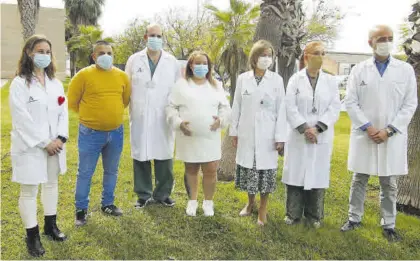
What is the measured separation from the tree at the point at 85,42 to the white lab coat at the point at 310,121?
3204 cm

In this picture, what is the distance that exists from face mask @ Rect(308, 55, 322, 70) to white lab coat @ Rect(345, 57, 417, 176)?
47cm

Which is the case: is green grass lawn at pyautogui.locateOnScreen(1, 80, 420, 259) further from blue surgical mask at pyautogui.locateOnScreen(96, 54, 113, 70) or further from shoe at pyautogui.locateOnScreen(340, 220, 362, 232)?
blue surgical mask at pyautogui.locateOnScreen(96, 54, 113, 70)

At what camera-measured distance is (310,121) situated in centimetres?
426

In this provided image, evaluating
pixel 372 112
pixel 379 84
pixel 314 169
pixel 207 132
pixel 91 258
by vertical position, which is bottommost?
pixel 91 258

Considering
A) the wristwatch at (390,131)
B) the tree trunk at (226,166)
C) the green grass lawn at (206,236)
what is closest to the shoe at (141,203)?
the green grass lawn at (206,236)

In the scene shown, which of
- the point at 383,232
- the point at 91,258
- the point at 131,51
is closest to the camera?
the point at 91,258

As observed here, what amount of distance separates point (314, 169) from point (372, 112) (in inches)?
33.9

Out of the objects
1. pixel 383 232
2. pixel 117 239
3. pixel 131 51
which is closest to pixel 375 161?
pixel 383 232

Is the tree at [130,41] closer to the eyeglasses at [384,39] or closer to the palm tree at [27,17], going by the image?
the palm tree at [27,17]

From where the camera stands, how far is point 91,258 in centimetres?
380

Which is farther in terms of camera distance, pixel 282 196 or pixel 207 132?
pixel 282 196

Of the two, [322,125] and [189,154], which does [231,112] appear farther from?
[322,125]

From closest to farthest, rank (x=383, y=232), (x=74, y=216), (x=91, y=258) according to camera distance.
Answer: (x=91, y=258) < (x=383, y=232) < (x=74, y=216)

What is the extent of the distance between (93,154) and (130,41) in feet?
113
